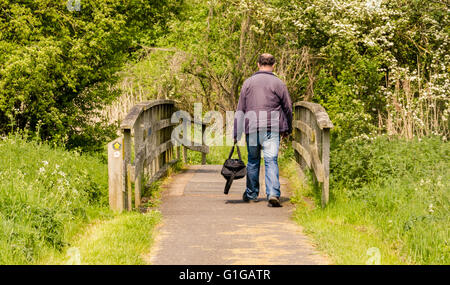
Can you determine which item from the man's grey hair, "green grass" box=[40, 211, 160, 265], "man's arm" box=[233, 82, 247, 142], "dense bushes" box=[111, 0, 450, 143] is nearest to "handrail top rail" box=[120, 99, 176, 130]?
"green grass" box=[40, 211, 160, 265]

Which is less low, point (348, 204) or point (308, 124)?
point (308, 124)

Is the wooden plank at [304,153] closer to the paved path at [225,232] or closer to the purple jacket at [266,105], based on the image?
the paved path at [225,232]

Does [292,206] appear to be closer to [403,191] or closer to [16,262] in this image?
[403,191]

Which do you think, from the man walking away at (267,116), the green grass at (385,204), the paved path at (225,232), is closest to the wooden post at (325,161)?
the green grass at (385,204)

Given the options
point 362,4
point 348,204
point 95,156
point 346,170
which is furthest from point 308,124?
point 362,4

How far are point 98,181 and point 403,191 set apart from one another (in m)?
4.05

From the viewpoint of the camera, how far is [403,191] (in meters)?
8.14

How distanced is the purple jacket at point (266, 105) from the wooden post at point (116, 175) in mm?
1804

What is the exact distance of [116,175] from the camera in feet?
26.5

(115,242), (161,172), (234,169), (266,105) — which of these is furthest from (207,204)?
(115,242)

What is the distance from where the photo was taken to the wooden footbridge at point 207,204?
20.5ft

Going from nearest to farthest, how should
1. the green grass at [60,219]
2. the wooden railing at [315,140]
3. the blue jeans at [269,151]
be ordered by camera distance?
the green grass at [60,219] < the wooden railing at [315,140] < the blue jeans at [269,151]

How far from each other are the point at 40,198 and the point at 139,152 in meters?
1.85

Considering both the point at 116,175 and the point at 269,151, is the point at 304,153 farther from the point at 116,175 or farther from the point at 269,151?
the point at 116,175
